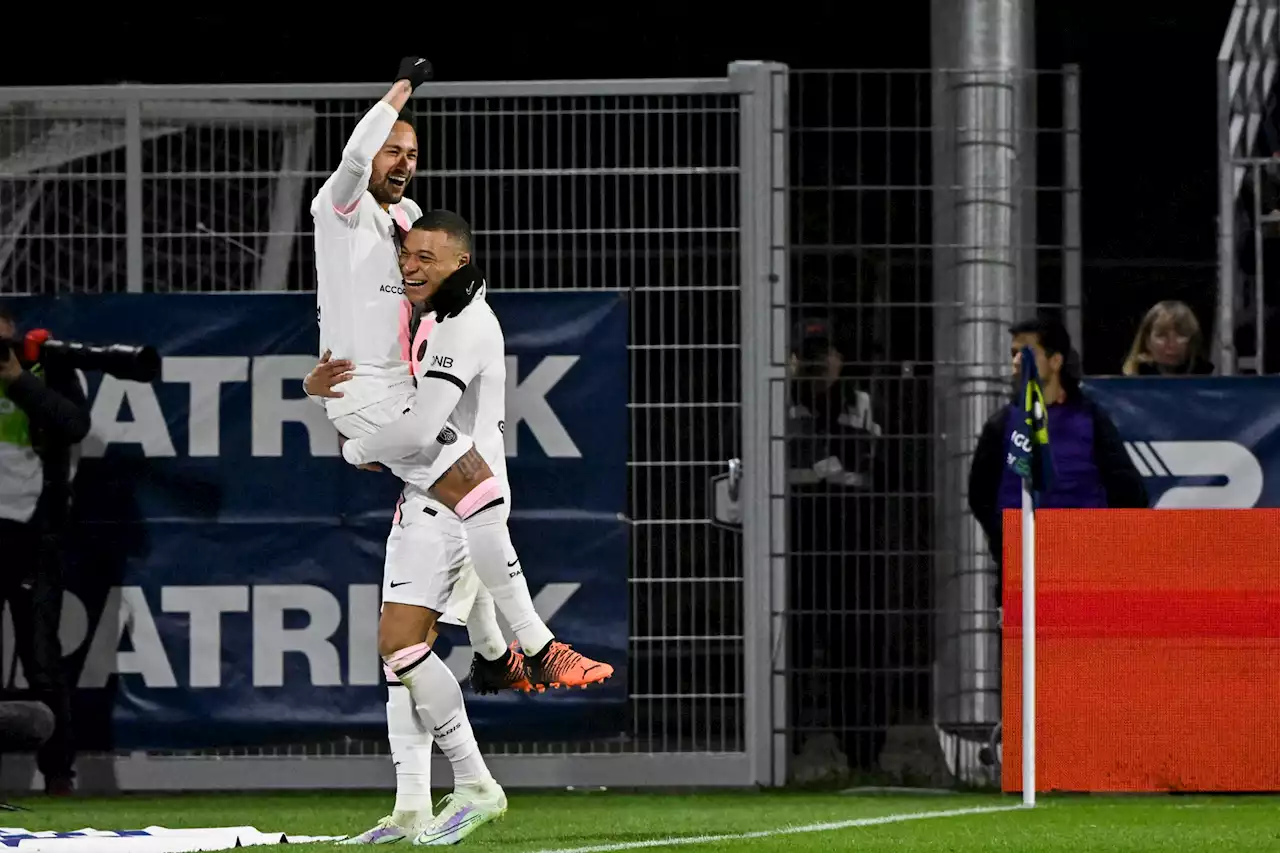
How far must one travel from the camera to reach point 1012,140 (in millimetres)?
10297

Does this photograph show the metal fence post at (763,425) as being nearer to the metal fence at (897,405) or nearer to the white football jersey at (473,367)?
the metal fence at (897,405)

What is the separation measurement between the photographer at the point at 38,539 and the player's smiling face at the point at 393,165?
2.87m

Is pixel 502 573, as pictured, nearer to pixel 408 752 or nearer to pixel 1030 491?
pixel 408 752

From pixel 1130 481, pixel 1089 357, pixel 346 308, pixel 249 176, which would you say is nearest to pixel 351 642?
pixel 249 176

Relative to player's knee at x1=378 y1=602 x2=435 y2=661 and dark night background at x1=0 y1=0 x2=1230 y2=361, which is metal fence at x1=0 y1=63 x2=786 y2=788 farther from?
dark night background at x1=0 y1=0 x2=1230 y2=361

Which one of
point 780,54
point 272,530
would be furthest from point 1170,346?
point 780,54

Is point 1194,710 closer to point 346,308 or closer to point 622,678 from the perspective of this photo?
point 622,678

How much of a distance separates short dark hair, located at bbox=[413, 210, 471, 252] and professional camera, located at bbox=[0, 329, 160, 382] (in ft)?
10.4

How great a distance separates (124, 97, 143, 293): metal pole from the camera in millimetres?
10430

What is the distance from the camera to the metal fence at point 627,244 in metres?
10.3

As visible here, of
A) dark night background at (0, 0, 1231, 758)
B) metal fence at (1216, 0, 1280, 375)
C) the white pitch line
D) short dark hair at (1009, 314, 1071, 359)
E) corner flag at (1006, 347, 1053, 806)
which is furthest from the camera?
dark night background at (0, 0, 1231, 758)

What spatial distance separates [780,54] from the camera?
52.6 feet

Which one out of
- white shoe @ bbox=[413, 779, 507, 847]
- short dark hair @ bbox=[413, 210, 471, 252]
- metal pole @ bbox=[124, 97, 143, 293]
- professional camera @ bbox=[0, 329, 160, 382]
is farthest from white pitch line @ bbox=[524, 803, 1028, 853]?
metal pole @ bbox=[124, 97, 143, 293]

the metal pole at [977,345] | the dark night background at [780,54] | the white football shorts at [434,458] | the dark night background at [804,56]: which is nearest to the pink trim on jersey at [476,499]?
the white football shorts at [434,458]
